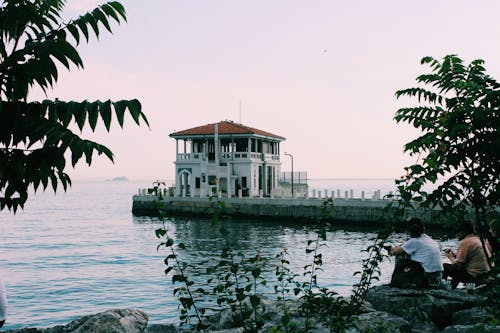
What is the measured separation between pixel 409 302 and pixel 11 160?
5.79 m

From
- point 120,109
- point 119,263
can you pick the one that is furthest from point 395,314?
point 119,263

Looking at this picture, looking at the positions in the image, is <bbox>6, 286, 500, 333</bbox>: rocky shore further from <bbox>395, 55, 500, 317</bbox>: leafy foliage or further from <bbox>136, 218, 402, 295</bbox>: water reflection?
<bbox>136, 218, 402, 295</bbox>: water reflection

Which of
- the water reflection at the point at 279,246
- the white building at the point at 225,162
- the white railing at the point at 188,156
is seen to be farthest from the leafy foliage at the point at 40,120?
the white railing at the point at 188,156

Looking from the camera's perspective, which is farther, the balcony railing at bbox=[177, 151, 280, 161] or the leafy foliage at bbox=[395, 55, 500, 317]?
the balcony railing at bbox=[177, 151, 280, 161]

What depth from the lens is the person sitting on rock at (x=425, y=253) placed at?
7.79 metres

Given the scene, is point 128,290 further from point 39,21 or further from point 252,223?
point 252,223

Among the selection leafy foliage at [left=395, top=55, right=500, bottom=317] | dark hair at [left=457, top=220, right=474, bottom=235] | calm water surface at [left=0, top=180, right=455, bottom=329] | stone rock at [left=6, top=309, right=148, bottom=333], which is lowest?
calm water surface at [left=0, top=180, right=455, bottom=329]

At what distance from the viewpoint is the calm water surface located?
16.6 m

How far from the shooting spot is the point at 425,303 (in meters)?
7.20

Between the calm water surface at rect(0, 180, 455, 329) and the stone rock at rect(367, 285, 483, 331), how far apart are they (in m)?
2.86

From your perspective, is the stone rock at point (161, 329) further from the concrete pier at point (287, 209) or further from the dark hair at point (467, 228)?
the concrete pier at point (287, 209)

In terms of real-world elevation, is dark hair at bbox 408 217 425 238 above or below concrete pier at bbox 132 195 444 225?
above

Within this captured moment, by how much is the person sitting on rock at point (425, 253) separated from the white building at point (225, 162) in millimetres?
38127

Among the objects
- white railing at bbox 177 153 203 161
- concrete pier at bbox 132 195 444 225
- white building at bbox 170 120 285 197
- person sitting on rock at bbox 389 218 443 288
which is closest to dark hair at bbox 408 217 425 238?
person sitting on rock at bbox 389 218 443 288
